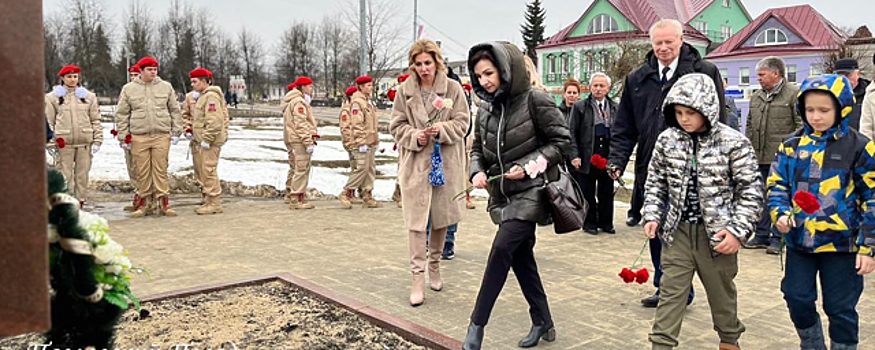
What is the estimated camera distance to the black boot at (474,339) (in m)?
4.16

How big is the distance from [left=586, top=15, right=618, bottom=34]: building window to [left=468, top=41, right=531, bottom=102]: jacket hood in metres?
47.8

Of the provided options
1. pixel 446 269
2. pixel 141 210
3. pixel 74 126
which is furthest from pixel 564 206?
pixel 74 126

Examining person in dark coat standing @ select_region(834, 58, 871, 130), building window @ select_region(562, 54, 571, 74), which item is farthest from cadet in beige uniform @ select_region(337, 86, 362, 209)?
building window @ select_region(562, 54, 571, 74)

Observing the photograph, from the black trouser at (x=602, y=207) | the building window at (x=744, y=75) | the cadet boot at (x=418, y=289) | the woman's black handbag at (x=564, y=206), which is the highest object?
the building window at (x=744, y=75)

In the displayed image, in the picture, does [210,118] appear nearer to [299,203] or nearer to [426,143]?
[299,203]

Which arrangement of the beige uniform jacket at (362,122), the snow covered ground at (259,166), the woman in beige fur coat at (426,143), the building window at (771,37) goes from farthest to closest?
1. the building window at (771,37)
2. the snow covered ground at (259,166)
3. the beige uniform jacket at (362,122)
4. the woman in beige fur coat at (426,143)

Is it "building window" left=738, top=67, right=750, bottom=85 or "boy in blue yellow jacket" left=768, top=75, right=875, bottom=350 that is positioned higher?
"building window" left=738, top=67, right=750, bottom=85

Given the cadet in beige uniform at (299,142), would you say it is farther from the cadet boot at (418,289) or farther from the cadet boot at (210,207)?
the cadet boot at (418,289)

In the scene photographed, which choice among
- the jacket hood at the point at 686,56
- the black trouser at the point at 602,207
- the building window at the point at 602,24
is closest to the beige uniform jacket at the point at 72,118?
the black trouser at the point at 602,207

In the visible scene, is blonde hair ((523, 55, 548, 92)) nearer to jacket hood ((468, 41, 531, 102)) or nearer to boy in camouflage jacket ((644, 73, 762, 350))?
jacket hood ((468, 41, 531, 102))

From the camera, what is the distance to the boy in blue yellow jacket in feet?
12.3

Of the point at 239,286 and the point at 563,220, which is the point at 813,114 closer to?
the point at 563,220

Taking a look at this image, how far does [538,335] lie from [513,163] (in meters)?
1.06

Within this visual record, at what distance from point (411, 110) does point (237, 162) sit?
45.3ft
